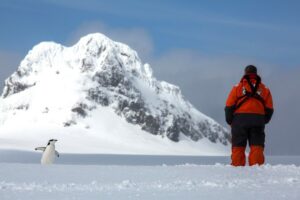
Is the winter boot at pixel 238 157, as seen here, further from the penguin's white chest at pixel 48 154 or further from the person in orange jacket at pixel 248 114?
the penguin's white chest at pixel 48 154

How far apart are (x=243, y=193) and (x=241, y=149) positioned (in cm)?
483

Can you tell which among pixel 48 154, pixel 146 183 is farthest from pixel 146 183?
pixel 48 154

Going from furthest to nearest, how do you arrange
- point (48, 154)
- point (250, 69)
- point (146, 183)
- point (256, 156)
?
1. point (48, 154)
2. point (250, 69)
3. point (256, 156)
4. point (146, 183)

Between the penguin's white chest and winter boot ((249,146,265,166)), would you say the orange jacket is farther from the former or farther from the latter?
the penguin's white chest

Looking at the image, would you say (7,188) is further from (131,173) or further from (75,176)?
(131,173)

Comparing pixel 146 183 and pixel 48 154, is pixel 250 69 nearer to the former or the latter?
pixel 146 183

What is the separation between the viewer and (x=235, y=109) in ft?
39.1

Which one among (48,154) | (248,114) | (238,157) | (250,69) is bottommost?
(238,157)

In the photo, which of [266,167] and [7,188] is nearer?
[7,188]

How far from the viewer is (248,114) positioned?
38.7 feet

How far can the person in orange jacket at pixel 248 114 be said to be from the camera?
11789 mm

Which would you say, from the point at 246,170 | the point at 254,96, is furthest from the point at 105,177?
the point at 254,96

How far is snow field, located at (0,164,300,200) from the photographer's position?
6.99m

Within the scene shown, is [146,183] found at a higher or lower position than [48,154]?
lower
